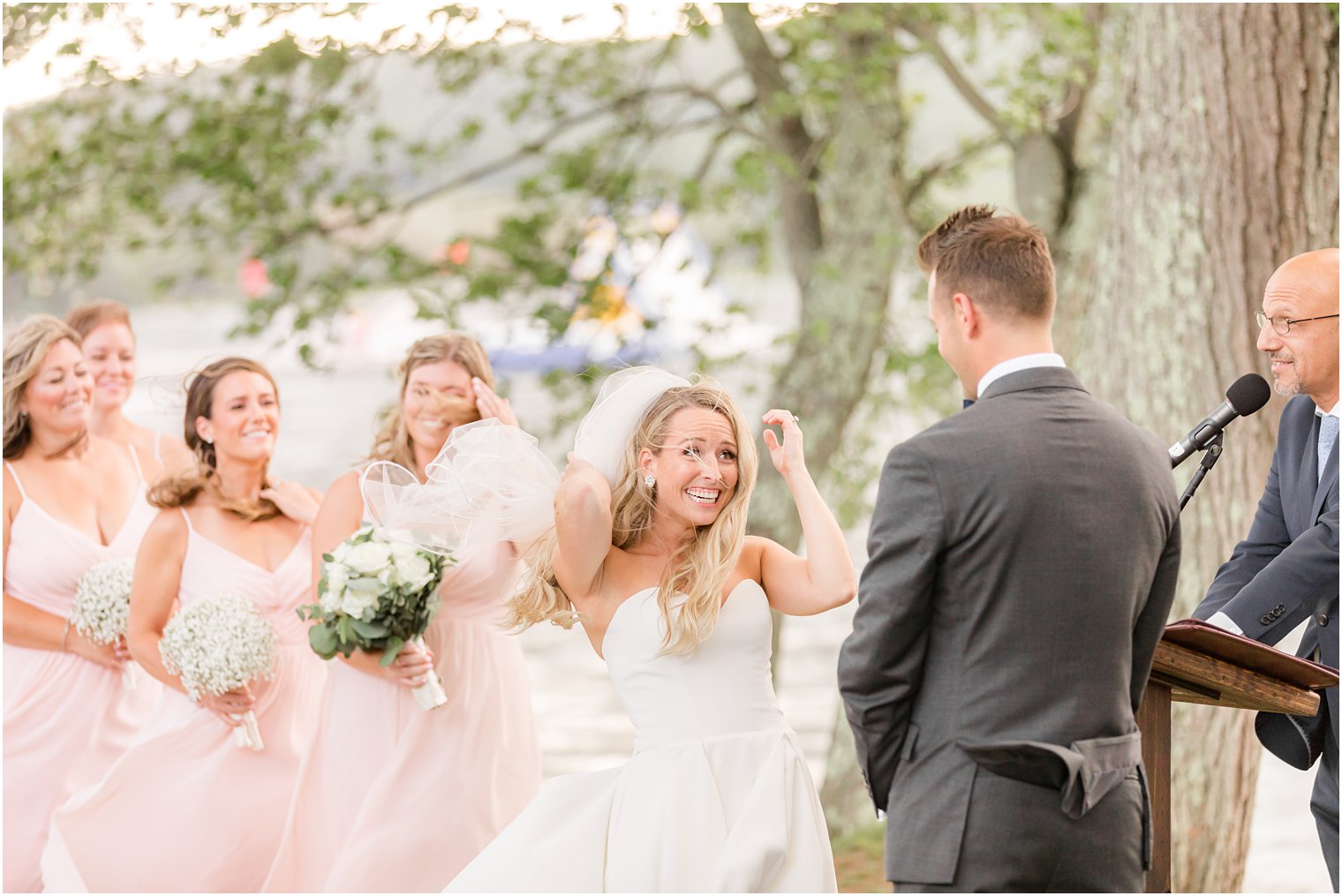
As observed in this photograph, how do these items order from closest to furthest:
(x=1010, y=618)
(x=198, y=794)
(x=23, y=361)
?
(x=1010, y=618) → (x=198, y=794) → (x=23, y=361)

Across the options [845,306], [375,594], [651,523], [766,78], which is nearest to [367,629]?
[375,594]

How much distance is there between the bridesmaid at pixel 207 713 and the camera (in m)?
4.54

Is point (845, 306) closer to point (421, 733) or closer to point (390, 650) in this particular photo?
point (421, 733)

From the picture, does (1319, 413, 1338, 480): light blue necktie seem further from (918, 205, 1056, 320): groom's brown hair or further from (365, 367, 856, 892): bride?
(365, 367, 856, 892): bride

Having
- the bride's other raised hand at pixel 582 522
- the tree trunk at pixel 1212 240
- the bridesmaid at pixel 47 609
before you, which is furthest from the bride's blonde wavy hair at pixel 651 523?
the tree trunk at pixel 1212 240

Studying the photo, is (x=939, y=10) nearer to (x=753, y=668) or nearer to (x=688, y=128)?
(x=688, y=128)

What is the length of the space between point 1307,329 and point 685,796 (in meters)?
2.04

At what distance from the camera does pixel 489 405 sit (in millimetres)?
4422

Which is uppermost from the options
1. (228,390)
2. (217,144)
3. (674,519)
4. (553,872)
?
(217,144)

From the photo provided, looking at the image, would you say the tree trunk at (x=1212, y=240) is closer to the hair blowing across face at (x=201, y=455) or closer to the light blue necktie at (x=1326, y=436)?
the light blue necktie at (x=1326, y=436)

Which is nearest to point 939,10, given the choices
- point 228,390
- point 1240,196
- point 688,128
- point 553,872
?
point 688,128

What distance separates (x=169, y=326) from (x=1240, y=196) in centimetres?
1891

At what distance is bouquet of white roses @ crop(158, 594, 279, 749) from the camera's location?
4.35 meters

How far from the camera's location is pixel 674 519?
11.9 feet
